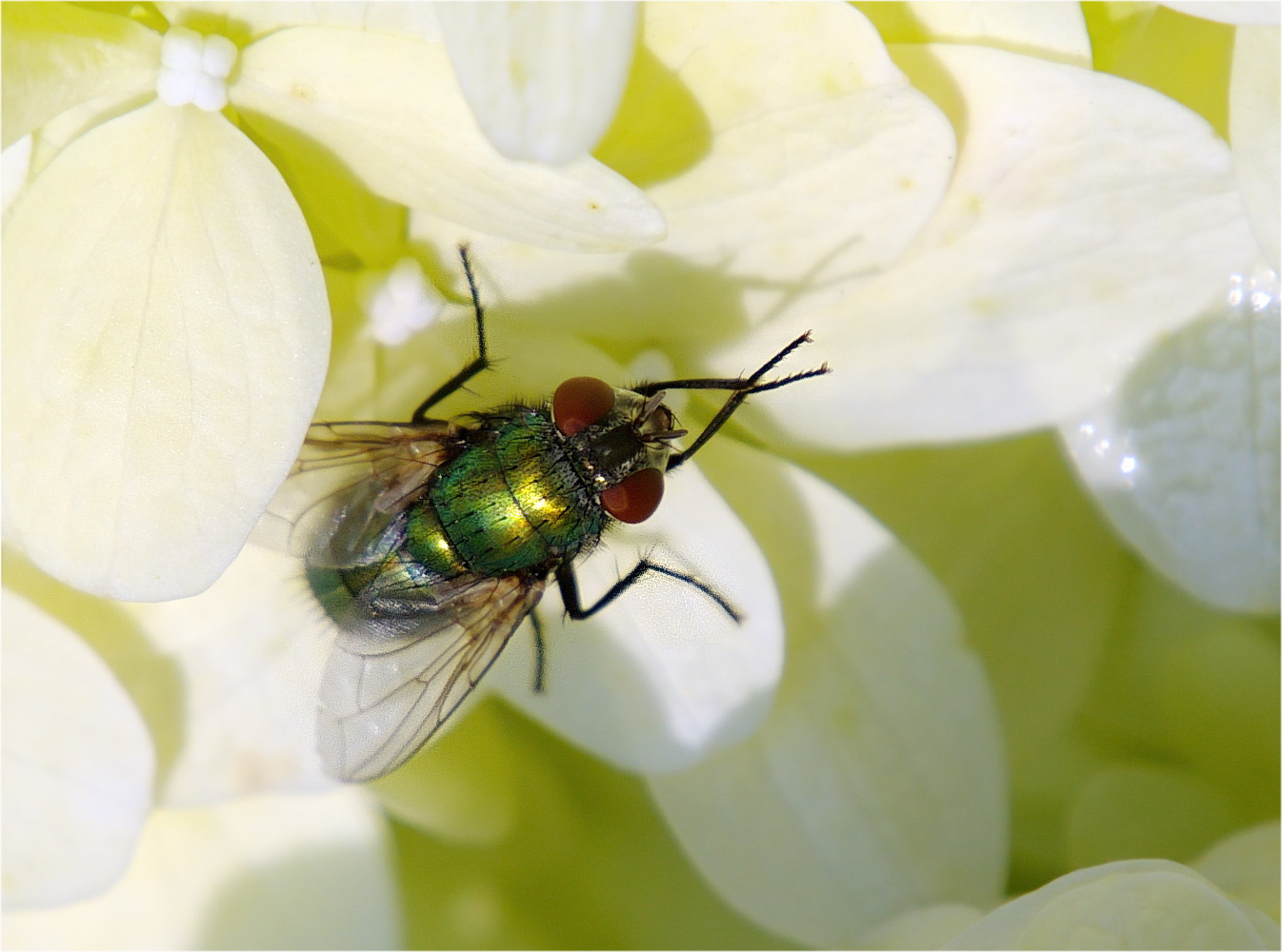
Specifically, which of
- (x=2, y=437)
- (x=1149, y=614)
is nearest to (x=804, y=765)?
(x=1149, y=614)

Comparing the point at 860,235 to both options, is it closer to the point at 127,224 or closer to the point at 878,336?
the point at 878,336

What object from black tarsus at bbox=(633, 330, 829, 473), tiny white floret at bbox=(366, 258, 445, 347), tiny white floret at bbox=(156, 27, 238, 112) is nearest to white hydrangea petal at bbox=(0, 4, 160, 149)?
tiny white floret at bbox=(156, 27, 238, 112)

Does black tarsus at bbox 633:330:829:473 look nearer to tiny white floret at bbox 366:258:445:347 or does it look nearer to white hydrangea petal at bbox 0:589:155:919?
tiny white floret at bbox 366:258:445:347

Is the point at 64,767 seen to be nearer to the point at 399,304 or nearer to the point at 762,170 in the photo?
the point at 399,304

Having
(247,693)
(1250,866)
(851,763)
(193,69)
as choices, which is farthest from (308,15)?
(1250,866)

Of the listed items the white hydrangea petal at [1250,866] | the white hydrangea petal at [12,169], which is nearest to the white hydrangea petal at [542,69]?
the white hydrangea petal at [12,169]
